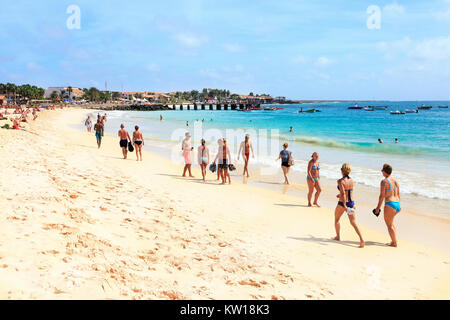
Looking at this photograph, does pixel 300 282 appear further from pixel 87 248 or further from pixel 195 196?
pixel 195 196

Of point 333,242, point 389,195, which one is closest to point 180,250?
point 333,242

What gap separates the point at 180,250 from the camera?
513 cm

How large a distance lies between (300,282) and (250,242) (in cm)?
156

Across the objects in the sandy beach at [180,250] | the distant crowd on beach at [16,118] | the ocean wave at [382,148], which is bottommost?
the sandy beach at [180,250]

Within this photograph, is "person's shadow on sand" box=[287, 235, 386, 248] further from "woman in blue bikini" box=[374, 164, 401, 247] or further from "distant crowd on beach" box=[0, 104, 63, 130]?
"distant crowd on beach" box=[0, 104, 63, 130]

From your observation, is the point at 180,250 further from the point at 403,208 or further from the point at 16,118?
the point at 16,118

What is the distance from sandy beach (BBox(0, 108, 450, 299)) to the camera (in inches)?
149

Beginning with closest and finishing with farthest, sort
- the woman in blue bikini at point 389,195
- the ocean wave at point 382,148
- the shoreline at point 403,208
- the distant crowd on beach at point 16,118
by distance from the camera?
the woman in blue bikini at point 389,195 < the shoreline at point 403,208 < the distant crowd on beach at point 16,118 < the ocean wave at point 382,148

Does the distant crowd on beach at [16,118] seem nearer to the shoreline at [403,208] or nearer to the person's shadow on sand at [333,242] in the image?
the shoreline at [403,208]

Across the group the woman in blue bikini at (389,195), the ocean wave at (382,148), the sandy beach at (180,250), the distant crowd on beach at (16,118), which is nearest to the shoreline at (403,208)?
the sandy beach at (180,250)

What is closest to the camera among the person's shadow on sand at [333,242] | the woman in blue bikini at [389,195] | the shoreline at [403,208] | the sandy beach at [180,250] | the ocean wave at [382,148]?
the sandy beach at [180,250]

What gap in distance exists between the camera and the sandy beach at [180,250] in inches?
149

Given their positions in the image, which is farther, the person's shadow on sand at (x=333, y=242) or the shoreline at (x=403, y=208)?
the shoreline at (x=403, y=208)

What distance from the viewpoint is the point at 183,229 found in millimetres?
6098
